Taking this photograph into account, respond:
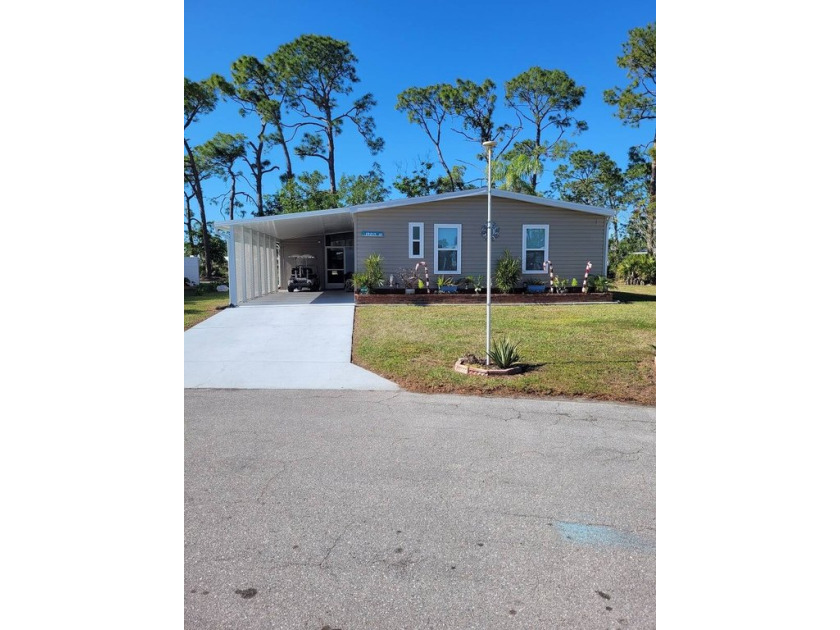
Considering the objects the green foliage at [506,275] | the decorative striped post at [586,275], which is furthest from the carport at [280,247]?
the decorative striped post at [586,275]

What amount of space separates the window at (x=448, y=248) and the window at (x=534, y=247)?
6.23 feet

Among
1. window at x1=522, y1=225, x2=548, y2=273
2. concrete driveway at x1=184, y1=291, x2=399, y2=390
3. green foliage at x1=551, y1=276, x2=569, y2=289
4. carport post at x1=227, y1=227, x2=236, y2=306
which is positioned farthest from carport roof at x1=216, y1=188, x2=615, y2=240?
concrete driveway at x1=184, y1=291, x2=399, y2=390

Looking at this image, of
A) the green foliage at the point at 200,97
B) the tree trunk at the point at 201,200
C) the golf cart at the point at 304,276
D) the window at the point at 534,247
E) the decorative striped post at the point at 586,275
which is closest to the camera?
the decorative striped post at the point at 586,275

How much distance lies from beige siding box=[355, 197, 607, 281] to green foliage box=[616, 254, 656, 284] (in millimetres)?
5828

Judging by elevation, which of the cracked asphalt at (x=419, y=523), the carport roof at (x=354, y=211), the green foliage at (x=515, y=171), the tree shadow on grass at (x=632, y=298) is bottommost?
the cracked asphalt at (x=419, y=523)

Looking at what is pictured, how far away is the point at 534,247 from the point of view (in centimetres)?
1403

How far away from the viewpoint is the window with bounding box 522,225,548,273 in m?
13.9

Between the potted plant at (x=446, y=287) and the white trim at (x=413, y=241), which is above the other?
the white trim at (x=413, y=241)

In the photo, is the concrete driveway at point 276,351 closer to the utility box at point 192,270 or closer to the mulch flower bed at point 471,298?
the mulch flower bed at point 471,298

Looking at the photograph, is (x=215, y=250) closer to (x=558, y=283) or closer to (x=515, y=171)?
(x=515, y=171)

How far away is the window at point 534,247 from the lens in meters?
13.9

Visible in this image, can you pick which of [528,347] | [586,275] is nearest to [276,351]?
[528,347]
